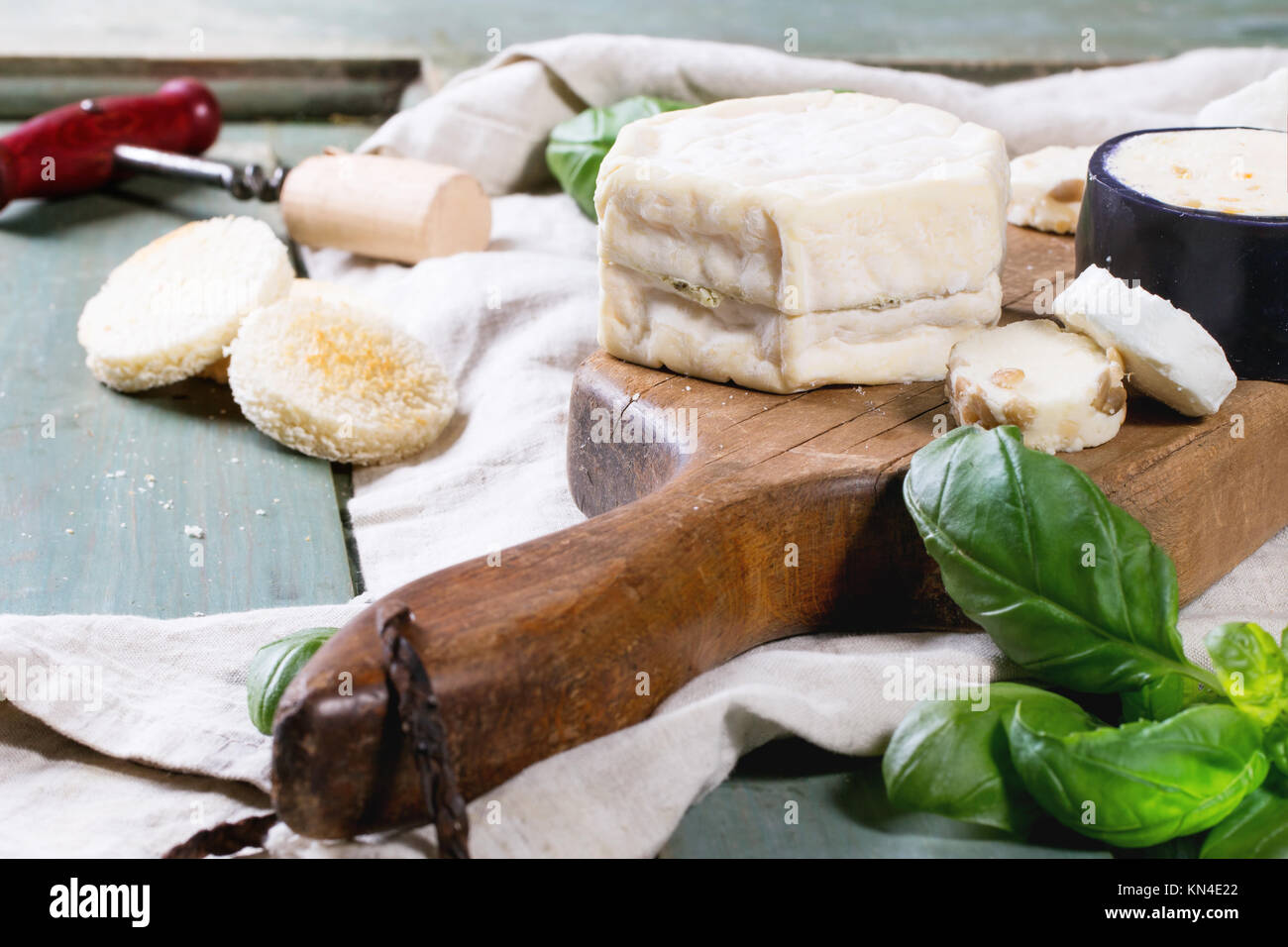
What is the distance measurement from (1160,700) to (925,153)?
0.66m

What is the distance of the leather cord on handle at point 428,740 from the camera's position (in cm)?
92

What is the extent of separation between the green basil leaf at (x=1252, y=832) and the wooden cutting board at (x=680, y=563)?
0.32 meters

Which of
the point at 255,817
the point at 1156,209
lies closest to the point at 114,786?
the point at 255,817

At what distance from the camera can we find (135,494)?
1.61 metres

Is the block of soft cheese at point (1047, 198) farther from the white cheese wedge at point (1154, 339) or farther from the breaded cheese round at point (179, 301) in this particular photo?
the breaded cheese round at point (179, 301)

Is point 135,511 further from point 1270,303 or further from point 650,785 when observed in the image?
point 1270,303

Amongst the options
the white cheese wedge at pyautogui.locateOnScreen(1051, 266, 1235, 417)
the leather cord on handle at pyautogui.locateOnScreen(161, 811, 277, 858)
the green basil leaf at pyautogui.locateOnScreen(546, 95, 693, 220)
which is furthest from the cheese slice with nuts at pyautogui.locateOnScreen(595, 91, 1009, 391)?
the green basil leaf at pyautogui.locateOnScreen(546, 95, 693, 220)

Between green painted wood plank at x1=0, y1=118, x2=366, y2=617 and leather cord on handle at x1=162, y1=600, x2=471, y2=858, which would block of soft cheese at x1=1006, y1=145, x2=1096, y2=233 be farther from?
leather cord on handle at x1=162, y1=600, x2=471, y2=858

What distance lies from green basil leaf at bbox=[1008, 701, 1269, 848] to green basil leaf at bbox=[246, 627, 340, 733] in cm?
57

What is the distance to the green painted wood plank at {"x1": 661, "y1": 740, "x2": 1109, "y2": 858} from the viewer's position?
1036 mm

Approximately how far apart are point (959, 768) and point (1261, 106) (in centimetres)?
127

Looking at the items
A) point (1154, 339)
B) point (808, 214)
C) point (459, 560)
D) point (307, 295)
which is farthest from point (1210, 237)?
point (307, 295)

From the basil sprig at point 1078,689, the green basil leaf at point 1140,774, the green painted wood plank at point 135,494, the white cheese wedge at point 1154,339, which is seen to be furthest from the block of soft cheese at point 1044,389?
the green painted wood plank at point 135,494

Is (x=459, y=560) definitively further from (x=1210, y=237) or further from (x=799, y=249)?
(x=1210, y=237)
